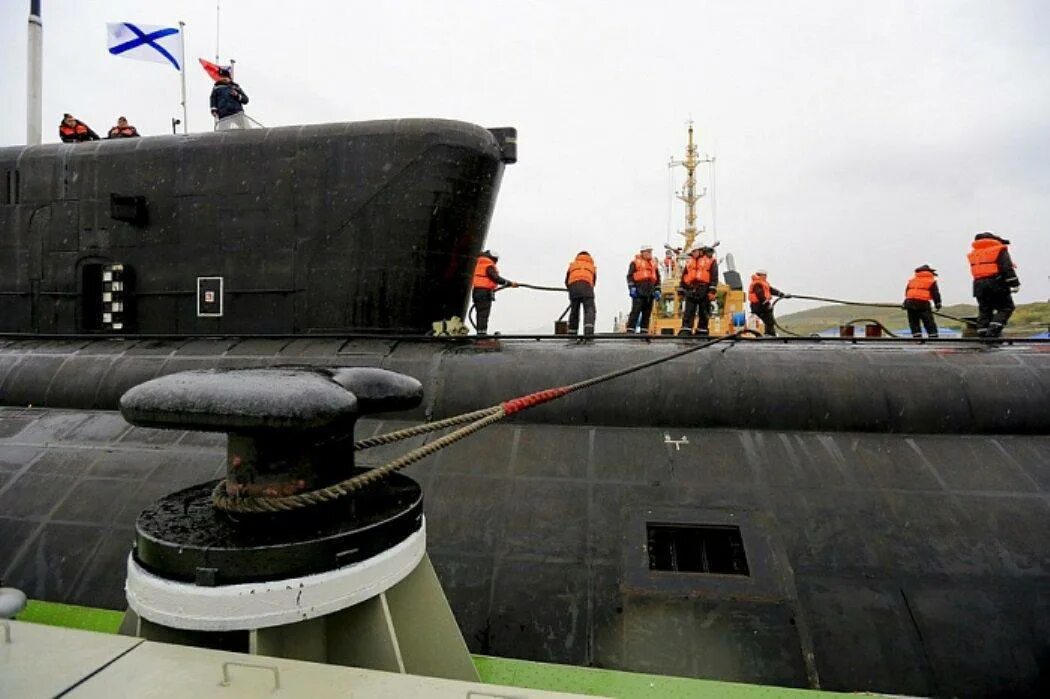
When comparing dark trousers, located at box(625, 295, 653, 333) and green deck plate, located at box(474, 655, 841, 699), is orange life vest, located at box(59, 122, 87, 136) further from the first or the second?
green deck plate, located at box(474, 655, 841, 699)

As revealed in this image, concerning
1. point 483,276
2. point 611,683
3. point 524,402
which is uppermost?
point 483,276

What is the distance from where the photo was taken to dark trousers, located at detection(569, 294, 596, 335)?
10.4 metres

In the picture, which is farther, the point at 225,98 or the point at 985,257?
the point at 225,98

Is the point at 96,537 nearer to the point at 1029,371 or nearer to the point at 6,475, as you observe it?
the point at 6,475

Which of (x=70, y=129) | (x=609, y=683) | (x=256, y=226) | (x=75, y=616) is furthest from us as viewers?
(x=70, y=129)

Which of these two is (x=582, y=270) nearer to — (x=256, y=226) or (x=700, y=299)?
(x=700, y=299)

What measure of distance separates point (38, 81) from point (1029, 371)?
507 inches

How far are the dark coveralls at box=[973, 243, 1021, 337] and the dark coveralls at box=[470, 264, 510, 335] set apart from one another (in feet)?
20.4

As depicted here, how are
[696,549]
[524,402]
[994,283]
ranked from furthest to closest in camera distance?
[994,283], [696,549], [524,402]

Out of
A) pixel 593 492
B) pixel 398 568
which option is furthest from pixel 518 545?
pixel 398 568

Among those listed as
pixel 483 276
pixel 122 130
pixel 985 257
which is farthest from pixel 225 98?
pixel 985 257

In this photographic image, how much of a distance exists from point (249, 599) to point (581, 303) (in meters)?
8.76

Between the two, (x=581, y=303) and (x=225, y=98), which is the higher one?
(x=225, y=98)

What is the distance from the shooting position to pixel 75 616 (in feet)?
13.7
